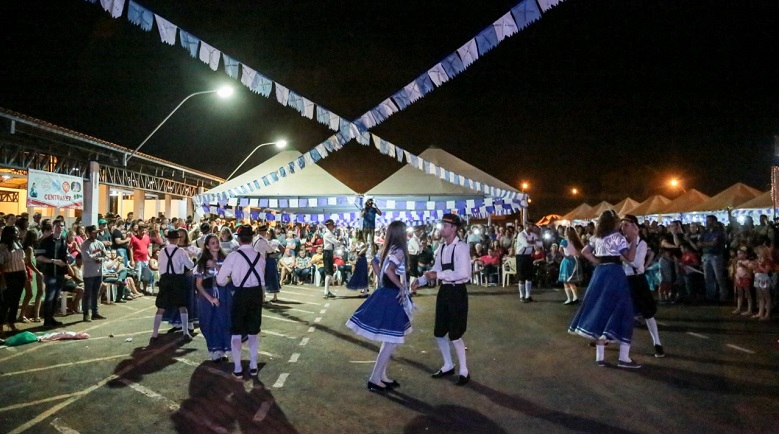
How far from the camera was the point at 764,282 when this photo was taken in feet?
35.0

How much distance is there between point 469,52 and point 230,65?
4.44 metres

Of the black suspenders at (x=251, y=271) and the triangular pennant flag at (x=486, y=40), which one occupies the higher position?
the triangular pennant flag at (x=486, y=40)

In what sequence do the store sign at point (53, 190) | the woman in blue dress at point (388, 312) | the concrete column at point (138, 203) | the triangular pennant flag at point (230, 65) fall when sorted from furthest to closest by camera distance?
the concrete column at point (138, 203), the store sign at point (53, 190), the triangular pennant flag at point (230, 65), the woman in blue dress at point (388, 312)

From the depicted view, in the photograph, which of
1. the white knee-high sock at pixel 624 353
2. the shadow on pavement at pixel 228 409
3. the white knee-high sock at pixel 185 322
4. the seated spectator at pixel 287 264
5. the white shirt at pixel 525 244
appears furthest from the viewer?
the seated spectator at pixel 287 264

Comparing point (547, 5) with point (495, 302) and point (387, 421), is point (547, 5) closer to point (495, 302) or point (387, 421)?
point (387, 421)

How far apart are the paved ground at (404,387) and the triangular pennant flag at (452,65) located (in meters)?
4.53

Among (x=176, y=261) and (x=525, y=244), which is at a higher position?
(x=525, y=244)

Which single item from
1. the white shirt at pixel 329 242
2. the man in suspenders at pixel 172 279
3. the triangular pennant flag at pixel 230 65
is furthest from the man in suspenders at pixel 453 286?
the white shirt at pixel 329 242

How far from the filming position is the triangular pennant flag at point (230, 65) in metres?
9.69

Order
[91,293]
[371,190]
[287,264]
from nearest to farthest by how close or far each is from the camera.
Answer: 1. [91,293]
2. [287,264]
3. [371,190]

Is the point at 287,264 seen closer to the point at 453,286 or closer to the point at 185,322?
the point at 185,322

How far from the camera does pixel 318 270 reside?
1903 cm

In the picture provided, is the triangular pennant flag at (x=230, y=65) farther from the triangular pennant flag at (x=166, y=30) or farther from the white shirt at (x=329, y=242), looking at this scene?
the white shirt at (x=329, y=242)

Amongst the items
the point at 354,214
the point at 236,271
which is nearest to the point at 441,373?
the point at 236,271
